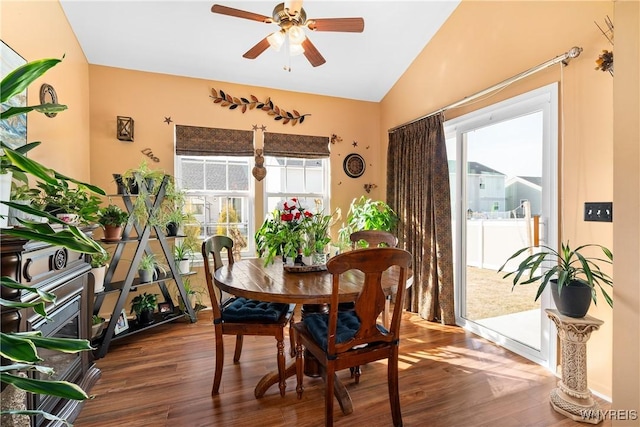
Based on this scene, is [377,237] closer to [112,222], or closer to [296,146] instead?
[296,146]

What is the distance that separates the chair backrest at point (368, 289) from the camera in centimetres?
142

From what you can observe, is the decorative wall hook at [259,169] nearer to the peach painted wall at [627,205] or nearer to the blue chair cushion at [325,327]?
the blue chair cushion at [325,327]

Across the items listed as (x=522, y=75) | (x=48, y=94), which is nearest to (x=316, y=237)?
(x=522, y=75)

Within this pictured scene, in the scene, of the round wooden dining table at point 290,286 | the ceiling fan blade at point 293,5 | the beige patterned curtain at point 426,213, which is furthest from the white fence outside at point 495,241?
the ceiling fan blade at point 293,5

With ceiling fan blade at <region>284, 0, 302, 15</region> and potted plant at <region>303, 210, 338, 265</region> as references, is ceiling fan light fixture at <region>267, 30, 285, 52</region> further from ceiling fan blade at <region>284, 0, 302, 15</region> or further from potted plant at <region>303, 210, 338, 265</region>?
potted plant at <region>303, 210, 338, 265</region>

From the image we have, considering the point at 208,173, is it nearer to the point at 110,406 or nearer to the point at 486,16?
the point at 110,406

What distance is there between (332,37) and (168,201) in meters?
2.32

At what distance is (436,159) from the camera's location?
121 inches

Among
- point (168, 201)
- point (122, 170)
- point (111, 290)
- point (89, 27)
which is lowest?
point (111, 290)

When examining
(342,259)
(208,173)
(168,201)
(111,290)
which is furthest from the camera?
(208,173)

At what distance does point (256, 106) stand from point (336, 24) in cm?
176

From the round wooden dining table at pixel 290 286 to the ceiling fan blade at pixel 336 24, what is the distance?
167 centimetres

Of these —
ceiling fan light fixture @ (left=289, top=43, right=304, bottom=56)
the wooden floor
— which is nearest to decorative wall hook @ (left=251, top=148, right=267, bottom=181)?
ceiling fan light fixture @ (left=289, top=43, right=304, bottom=56)

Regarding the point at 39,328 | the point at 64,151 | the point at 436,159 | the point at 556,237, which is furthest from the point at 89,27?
the point at 556,237
